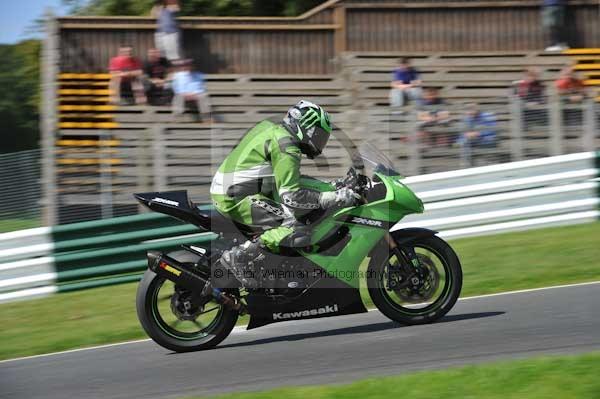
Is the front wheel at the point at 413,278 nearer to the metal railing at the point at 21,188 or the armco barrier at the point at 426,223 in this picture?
the armco barrier at the point at 426,223

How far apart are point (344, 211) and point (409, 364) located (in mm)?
1327

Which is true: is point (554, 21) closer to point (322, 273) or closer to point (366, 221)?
point (366, 221)

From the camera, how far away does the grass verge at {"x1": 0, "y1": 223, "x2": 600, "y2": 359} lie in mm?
8250

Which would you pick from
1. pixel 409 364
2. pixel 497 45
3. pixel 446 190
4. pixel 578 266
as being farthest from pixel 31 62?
pixel 409 364

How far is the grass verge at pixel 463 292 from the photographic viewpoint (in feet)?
27.1

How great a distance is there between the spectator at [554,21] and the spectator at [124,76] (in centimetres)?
733

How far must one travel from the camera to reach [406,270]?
6.98 meters

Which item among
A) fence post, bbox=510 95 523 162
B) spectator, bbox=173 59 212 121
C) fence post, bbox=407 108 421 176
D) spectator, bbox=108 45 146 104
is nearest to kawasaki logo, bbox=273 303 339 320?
fence post, bbox=407 108 421 176

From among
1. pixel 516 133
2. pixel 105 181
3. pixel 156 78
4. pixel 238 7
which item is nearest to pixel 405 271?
pixel 516 133

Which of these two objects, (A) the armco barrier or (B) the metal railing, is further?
(B) the metal railing

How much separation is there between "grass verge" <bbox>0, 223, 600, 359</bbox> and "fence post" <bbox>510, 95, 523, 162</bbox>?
1250mm

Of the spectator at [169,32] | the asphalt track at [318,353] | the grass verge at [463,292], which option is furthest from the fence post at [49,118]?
the asphalt track at [318,353]

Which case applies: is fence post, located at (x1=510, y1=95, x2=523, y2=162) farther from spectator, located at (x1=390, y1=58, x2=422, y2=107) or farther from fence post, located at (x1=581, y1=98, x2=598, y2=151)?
spectator, located at (x1=390, y1=58, x2=422, y2=107)

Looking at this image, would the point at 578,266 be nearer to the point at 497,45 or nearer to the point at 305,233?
the point at 305,233
